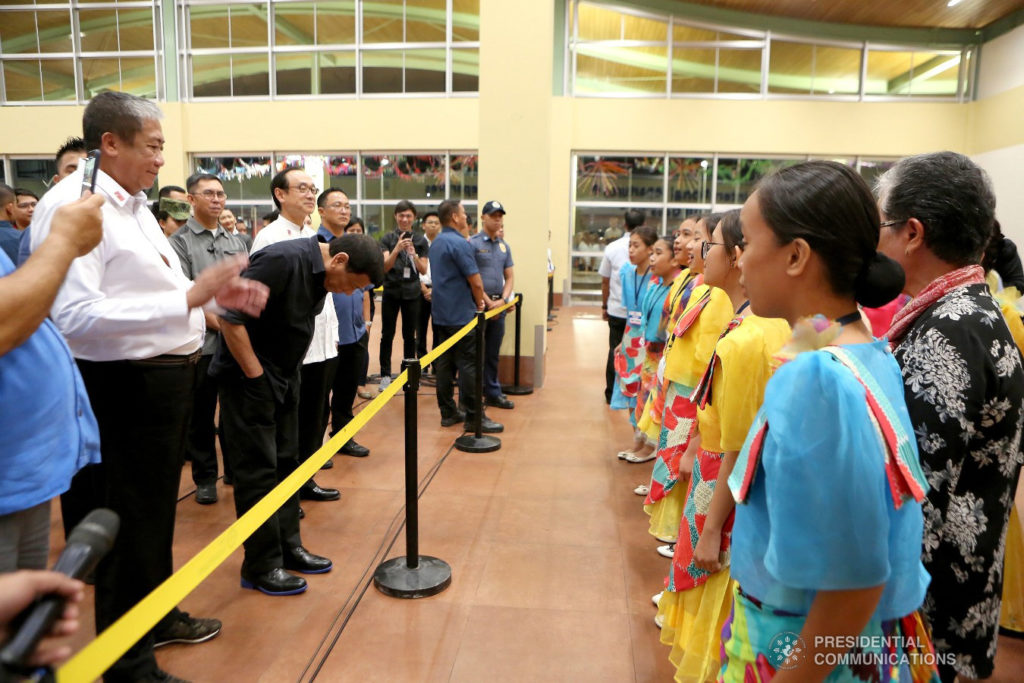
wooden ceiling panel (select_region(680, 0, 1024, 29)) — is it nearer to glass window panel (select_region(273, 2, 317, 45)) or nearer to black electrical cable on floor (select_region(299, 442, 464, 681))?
glass window panel (select_region(273, 2, 317, 45))

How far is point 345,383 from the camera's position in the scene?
4359 mm

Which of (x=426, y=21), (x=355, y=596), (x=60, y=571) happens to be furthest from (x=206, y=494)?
(x=426, y=21)

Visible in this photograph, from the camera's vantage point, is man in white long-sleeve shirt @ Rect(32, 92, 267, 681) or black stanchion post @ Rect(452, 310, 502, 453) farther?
black stanchion post @ Rect(452, 310, 502, 453)

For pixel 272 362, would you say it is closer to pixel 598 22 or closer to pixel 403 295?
pixel 403 295

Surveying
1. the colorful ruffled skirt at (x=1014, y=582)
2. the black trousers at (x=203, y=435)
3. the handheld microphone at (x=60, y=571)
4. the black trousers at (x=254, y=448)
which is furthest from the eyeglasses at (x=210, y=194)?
the colorful ruffled skirt at (x=1014, y=582)

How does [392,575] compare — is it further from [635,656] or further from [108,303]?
[108,303]

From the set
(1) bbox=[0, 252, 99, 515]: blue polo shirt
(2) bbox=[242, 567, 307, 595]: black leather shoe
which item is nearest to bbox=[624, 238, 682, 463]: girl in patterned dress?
(2) bbox=[242, 567, 307, 595]: black leather shoe

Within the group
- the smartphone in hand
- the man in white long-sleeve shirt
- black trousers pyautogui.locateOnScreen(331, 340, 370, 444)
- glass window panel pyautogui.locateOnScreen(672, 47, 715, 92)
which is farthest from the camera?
glass window panel pyautogui.locateOnScreen(672, 47, 715, 92)

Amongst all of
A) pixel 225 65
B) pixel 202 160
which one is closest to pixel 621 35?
pixel 225 65

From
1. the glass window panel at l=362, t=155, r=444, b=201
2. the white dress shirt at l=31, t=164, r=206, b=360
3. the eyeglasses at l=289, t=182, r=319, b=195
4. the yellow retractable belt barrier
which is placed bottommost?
the yellow retractable belt barrier

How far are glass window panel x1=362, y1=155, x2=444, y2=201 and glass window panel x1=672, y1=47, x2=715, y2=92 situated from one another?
484 centimetres

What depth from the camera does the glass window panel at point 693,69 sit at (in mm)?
12602

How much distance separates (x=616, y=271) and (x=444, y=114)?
7.65 meters

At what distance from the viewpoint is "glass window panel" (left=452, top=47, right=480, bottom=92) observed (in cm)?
1216
